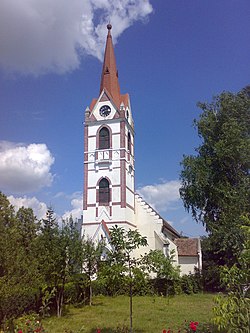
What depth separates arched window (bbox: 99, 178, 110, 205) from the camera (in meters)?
31.6

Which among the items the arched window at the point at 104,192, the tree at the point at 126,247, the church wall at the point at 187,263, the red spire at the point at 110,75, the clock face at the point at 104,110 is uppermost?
the red spire at the point at 110,75

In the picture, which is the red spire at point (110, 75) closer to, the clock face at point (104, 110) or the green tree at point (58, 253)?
the clock face at point (104, 110)

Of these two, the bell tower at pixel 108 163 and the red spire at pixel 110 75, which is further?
the red spire at pixel 110 75

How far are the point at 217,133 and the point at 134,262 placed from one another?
17542 millimetres

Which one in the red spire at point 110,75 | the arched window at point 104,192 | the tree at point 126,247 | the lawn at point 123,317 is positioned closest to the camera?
the tree at point 126,247

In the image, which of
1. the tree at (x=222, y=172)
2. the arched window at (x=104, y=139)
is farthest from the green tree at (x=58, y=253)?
the arched window at (x=104, y=139)

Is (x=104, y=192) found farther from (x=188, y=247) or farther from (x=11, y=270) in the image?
(x=11, y=270)

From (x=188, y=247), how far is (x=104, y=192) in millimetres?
11644

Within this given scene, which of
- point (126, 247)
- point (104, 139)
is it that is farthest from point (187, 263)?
point (126, 247)

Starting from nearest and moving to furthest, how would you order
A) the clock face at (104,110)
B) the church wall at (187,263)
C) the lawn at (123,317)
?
the lawn at (123,317), the clock face at (104,110), the church wall at (187,263)

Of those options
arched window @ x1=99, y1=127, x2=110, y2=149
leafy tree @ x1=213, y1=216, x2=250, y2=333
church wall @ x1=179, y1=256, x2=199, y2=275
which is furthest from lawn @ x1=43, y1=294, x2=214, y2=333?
arched window @ x1=99, y1=127, x2=110, y2=149

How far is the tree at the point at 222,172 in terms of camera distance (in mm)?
23641

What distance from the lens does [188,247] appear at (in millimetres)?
36125

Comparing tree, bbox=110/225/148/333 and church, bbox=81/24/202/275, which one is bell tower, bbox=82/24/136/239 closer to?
church, bbox=81/24/202/275
